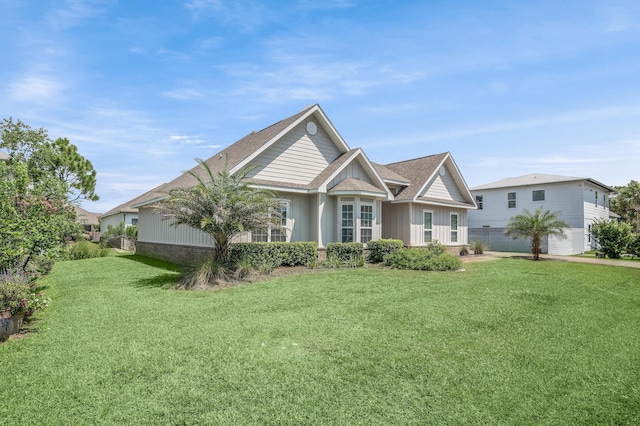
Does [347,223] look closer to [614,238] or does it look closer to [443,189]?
[443,189]

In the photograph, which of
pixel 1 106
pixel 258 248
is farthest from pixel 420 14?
pixel 1 106

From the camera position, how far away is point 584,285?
11.4m

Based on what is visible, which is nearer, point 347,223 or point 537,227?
point 347,223

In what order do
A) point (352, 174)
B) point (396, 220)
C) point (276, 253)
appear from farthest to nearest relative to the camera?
point (396, 220)
point (352, 174)
point (276, 253)

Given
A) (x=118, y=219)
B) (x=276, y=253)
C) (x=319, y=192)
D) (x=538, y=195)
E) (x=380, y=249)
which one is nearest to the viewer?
(x=276, y=253)

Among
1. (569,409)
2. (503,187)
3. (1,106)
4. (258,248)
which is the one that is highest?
(1,106)

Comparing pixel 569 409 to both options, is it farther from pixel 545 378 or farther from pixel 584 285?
pixel 584 285

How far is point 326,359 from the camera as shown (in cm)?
507

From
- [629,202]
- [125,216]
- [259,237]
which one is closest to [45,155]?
[125,216]

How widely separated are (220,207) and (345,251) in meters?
6.28

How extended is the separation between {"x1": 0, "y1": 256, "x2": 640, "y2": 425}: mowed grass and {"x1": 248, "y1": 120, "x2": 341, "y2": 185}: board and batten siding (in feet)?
23.1

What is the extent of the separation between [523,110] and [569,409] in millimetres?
13077

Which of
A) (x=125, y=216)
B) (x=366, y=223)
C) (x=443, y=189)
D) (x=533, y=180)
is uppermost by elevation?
(x=533, y=180)

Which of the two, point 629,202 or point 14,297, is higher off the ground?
point 629,202
